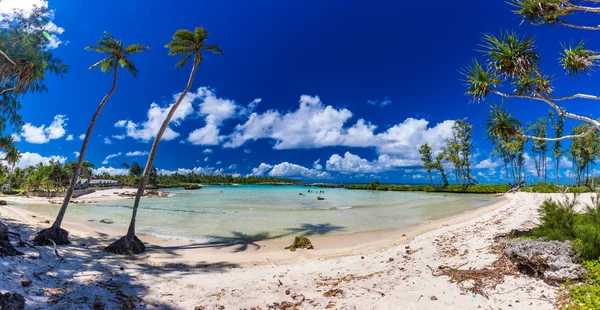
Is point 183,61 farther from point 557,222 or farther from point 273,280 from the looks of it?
point 557,222

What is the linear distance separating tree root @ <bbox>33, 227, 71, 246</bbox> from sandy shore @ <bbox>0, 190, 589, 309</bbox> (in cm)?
113

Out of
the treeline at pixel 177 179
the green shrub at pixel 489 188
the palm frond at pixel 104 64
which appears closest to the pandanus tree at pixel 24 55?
the palm frond at pixel 104 64

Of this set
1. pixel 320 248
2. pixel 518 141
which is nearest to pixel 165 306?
pixel 320 248

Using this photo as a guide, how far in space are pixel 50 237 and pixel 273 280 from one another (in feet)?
30.9

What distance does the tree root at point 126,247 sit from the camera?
33.2 ft

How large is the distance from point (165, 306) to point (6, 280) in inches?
110

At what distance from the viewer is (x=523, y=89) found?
8.36m

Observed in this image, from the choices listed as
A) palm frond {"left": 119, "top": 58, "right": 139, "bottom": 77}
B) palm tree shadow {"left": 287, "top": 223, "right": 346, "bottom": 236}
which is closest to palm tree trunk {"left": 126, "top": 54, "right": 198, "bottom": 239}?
palm frond {"left": 119, "top": 58, "right": 139, "bottom": 77}

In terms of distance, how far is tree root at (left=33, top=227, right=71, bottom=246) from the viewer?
9791 millimetres

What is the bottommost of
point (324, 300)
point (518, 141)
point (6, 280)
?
point (324, 300)

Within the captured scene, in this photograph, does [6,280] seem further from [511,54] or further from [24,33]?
[511,54]

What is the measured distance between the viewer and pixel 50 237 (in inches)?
396

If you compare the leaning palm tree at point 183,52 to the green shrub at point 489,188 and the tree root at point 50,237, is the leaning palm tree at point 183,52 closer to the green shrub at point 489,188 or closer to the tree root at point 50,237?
the tree root at point 50,237

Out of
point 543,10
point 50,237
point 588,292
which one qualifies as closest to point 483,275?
point 588,292
